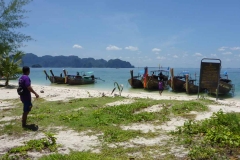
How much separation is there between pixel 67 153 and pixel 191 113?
518cm

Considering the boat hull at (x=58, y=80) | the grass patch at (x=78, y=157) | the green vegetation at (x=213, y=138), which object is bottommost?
the boat hull at (x=58, y=80)

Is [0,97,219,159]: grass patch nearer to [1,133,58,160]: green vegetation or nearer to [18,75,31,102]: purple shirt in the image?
[1,133,58,160]: green vegetation

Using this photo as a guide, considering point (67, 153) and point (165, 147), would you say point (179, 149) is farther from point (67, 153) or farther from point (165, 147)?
point (67, 153)

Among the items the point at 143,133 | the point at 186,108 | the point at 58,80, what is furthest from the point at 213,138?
the point at 58,80

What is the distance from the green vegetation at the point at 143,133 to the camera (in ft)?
15.1

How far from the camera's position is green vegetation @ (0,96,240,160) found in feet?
15.1

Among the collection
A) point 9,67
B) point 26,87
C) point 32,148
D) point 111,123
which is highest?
point 9,67

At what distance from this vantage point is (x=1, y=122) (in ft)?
25.2

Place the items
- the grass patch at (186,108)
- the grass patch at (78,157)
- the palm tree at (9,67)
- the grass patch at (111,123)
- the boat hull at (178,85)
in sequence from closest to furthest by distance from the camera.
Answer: the grass patch at (78,157), the grass patch at (111,123), the grass patch at (186,108), the palm tree at (9,67), the boat hull at (178,85)

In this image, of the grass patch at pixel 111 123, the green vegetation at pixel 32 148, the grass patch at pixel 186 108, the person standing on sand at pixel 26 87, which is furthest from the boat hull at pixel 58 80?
the green vegetation at pixel 32 148

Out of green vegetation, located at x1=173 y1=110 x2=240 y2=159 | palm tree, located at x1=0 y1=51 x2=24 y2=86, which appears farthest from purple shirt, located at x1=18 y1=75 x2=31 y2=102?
palm tree, located at x1=0 y1=51 x2=24 y2=86

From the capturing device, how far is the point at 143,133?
20.3 feet

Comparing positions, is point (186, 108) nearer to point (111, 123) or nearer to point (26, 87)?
point (111, 123)

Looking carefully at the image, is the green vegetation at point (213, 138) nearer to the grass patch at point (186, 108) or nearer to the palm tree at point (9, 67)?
the grass patch at point (186, 108)
